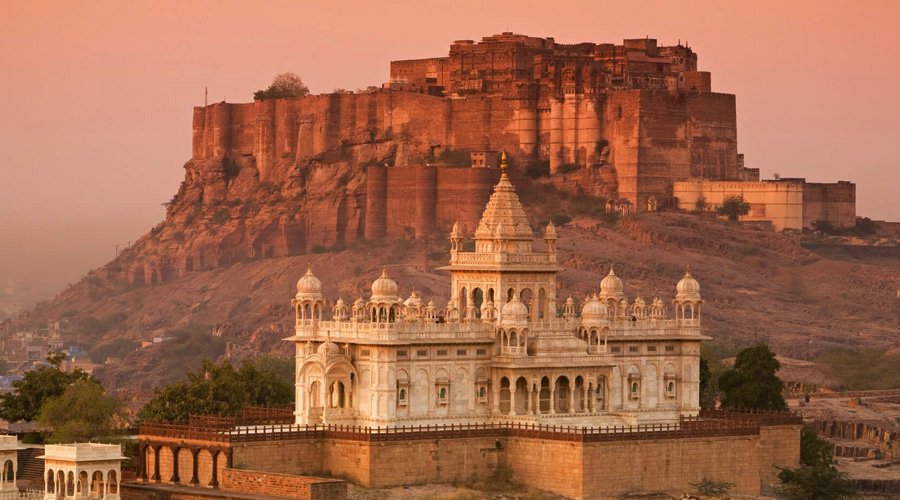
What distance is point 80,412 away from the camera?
10050cm

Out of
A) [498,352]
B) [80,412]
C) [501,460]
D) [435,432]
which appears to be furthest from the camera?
[80,412]

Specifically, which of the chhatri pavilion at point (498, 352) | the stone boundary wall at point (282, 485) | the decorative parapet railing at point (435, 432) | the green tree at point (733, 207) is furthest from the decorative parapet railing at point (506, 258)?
the green tree at point (733, 207)

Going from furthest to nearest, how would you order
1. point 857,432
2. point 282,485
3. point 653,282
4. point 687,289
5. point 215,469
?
point 653,282, point 857,432, point 687,289, point 215,469, point 282,485

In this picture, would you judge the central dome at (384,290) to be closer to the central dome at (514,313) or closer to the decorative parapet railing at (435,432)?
the central dome at (514,313)

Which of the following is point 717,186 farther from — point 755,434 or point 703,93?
point 755,434

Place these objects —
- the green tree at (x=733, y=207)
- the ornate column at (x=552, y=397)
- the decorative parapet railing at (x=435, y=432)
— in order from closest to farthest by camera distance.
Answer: the decorative parapet railing at (x=435, y=432)
the ornate column at (x=552, y=397)
the green tree at (x=733, y=207)

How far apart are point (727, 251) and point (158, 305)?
129ft

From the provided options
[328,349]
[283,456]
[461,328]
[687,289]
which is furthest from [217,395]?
[687,289]

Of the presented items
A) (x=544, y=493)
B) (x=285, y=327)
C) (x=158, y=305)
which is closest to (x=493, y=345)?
(x=544, y=493)

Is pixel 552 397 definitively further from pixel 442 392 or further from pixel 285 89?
pixel 285 89

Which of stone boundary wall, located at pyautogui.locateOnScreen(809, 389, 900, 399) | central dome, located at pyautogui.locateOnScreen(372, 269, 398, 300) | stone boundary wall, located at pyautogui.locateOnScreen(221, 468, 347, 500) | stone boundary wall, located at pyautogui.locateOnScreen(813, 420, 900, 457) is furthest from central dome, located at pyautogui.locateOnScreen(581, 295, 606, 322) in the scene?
stone boundary wall, located at pyautogui.locateOnScreen(809, 389, 900, 399)

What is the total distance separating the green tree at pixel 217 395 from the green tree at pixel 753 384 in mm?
15584

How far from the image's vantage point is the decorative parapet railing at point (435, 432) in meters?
91.6

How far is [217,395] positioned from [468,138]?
68.8 meters
